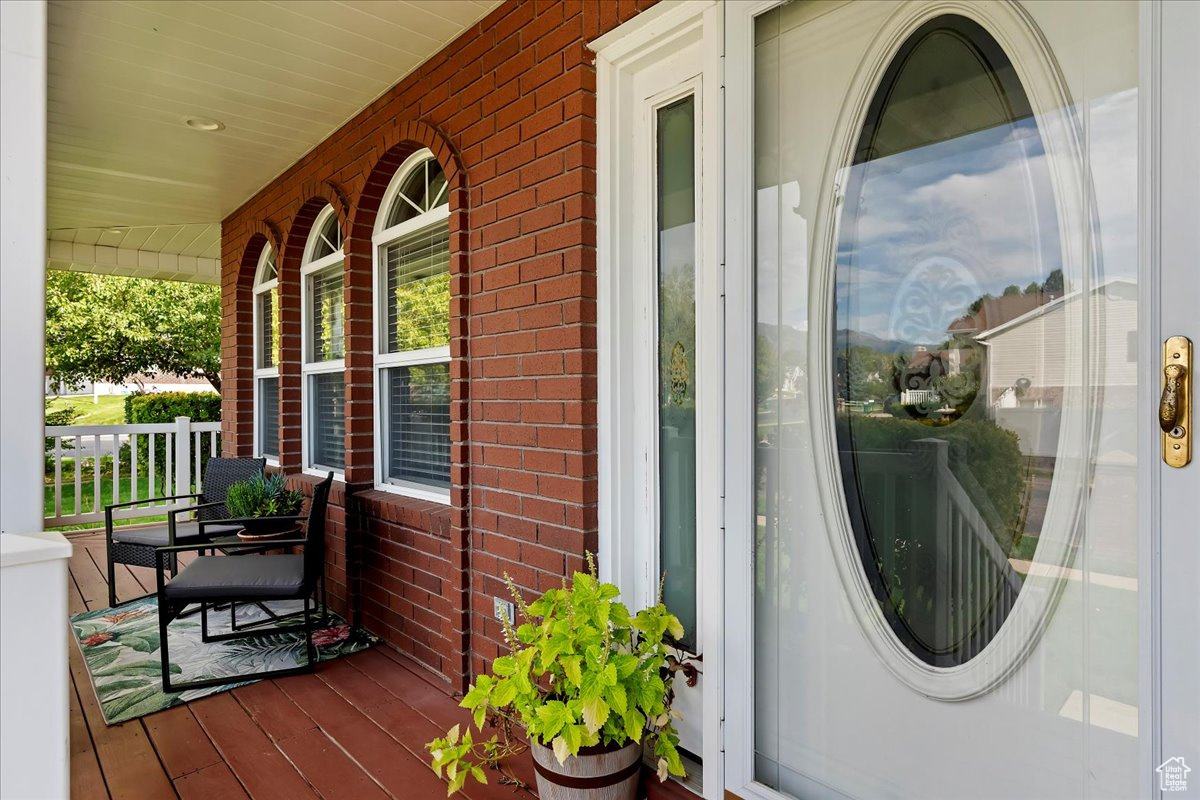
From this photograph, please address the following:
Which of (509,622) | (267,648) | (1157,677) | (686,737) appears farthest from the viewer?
(267,648)

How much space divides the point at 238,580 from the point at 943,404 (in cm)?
290

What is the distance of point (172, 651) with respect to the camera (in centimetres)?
330

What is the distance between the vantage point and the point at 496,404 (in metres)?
2.58

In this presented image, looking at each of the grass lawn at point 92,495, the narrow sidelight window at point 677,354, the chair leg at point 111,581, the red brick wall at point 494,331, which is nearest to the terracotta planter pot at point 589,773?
A: the narrow sidelight window at point 677,354

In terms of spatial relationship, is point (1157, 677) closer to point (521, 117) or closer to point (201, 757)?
point (521, 117)

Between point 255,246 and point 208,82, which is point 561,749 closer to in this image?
point 208,82

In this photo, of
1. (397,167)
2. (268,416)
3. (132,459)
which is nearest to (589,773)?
(397,167)

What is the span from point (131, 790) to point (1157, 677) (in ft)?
9.05

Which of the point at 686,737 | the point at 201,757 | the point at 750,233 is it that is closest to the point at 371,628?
the point at 201,757

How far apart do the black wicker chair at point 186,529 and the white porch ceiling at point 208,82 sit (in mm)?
2041

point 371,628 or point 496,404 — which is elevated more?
point 496,404

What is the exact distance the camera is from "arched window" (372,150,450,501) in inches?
129

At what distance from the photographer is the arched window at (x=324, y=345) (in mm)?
4293

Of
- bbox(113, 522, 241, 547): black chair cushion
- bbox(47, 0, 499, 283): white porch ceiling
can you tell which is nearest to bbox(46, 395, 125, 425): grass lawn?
bbox(47, 0, 499, 283): white porch ceiling
